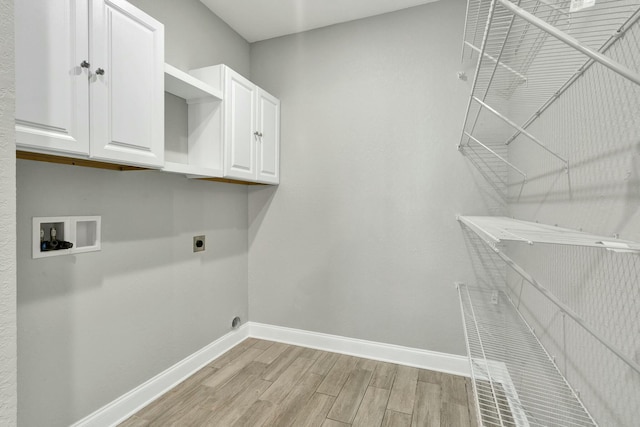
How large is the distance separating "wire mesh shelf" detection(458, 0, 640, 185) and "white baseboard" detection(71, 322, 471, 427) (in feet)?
4.73

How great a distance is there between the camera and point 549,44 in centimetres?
114

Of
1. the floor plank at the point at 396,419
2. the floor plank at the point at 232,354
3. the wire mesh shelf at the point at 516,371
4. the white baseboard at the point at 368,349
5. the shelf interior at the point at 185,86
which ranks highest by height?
the shelf interior at the point at 185,86

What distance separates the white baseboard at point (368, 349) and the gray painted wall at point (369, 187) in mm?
58

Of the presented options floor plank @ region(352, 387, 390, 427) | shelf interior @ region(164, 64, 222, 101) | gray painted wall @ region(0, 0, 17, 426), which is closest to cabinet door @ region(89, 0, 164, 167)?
shelf interior @ region(164, 64, 222, 101)

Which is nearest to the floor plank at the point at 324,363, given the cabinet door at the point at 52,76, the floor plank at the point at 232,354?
the floor plank at the point at 232,354

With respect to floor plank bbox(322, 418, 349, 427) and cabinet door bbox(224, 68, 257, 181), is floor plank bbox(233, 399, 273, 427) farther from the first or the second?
cabinet door bbox(224, 68, 257, 181)

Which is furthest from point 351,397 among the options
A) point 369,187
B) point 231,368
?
point 369,187

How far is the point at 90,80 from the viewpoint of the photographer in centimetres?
126

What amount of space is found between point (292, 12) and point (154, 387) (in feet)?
9.17

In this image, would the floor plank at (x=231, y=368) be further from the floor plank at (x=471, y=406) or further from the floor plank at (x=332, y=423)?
the floor plank at (x=471, y=406)

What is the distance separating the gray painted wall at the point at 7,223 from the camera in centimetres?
81

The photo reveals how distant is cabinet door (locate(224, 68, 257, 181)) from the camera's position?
2.08 meters

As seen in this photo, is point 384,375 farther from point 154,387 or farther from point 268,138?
point 268,138

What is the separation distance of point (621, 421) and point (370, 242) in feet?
5.76
